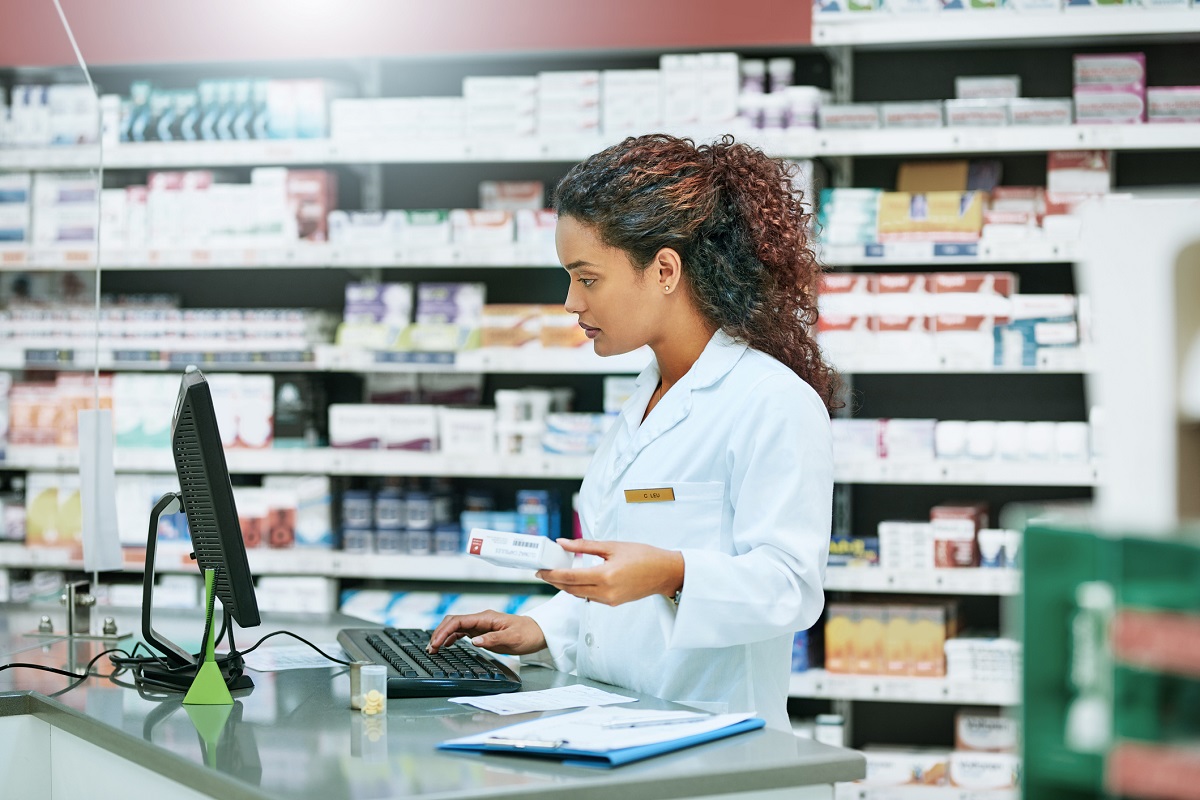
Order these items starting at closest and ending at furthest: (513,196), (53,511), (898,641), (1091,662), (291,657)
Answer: (1091,662)
(291,657)
(53,511)
(898,641)
(513,196)

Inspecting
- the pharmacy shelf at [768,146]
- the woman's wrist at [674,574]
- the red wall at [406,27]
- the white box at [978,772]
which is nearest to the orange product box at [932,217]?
the pharmacy shelf at [768,146]

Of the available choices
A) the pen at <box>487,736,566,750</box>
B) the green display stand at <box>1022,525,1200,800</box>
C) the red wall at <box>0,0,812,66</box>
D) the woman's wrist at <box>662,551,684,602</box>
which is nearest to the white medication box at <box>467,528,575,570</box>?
the woman's wrist at <box>662,551,684,602</box>

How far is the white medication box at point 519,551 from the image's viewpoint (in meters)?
1.73

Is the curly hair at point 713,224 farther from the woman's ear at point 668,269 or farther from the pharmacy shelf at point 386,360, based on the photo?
the pharmacy shelf at point 386,360

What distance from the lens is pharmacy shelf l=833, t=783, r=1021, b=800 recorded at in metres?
3.90

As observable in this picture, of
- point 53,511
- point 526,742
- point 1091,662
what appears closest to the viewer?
point 1091,662

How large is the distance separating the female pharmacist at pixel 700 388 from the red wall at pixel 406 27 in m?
2.09

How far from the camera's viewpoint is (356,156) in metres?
4.24

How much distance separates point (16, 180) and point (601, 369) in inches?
70.7

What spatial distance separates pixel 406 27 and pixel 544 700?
3.10 metres

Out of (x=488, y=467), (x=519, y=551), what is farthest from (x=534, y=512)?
(x=519, y=551)

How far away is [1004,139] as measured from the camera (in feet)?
12.6

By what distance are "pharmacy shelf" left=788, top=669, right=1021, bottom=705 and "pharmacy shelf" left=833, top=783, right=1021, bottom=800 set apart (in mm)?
274

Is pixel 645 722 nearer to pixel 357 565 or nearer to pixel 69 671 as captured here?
pixel 69 671
